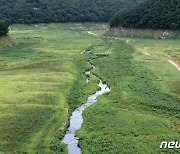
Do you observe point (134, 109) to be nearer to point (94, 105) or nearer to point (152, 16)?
point (94, 105)

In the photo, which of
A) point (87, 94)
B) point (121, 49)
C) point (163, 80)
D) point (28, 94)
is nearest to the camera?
point (28, 94)

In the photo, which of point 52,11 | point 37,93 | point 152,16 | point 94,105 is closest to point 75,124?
point 94,105

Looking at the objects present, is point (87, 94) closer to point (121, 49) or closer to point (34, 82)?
point (34, 82)

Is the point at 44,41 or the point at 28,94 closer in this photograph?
the point at 28,94

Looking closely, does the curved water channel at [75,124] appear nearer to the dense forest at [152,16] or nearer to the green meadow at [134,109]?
the green meadow at [134,109]

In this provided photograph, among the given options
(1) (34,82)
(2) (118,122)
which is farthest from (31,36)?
(2) (118,122)

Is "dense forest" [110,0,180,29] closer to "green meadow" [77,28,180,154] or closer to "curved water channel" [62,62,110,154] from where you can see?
"green meadow" [77,28,180,154]

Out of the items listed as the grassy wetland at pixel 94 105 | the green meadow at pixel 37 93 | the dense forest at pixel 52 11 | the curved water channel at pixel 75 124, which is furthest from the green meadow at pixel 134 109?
the dense forest at pixel 52 11

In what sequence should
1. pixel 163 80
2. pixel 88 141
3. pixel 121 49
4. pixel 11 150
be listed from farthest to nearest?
pixel 121 49 → pixel 163 80 → pixel 88 141 → pixel 11 150

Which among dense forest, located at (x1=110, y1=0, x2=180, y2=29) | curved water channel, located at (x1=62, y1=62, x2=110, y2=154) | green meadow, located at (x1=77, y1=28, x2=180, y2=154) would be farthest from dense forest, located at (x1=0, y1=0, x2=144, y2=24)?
curved water channel, located at (x1=62, y1=62, x2=110, y2=154)
